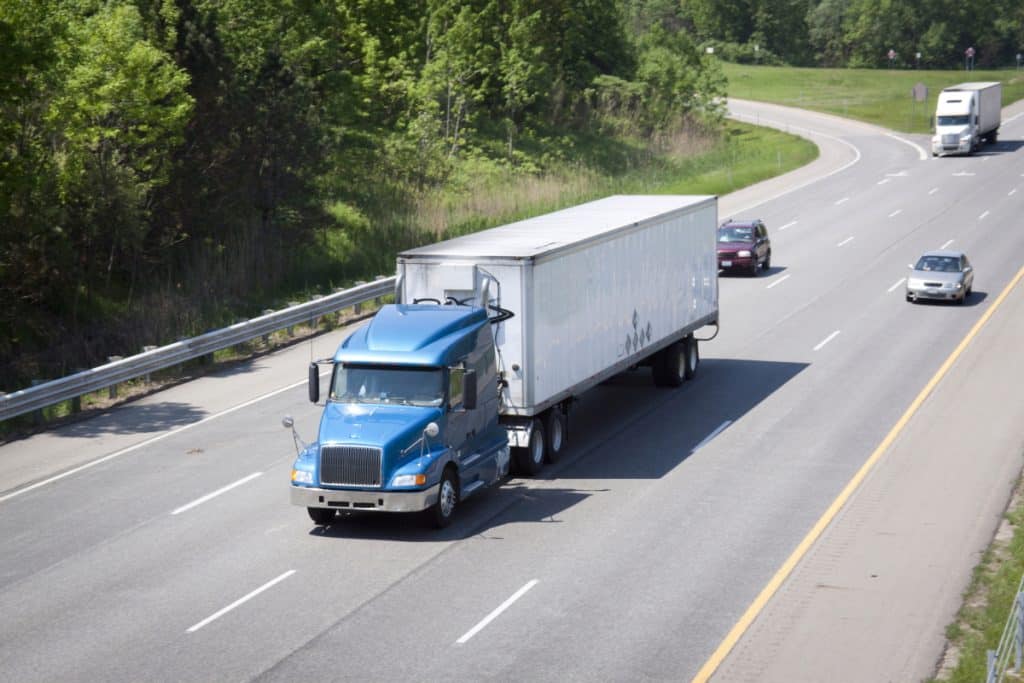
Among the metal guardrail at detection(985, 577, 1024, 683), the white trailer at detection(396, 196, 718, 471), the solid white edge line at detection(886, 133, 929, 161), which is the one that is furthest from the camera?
the solid white edge line at detection(886, 133, 929, 161)

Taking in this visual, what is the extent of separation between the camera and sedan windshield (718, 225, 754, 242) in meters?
45.2

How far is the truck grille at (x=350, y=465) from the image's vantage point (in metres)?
19.3

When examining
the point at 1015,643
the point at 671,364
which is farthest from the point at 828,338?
the point at 1015,643

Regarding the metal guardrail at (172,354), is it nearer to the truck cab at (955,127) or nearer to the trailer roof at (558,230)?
the trailer roof at (558,230)

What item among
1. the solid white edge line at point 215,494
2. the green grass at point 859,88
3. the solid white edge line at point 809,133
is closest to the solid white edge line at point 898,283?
the solid white edge line at point 809,133

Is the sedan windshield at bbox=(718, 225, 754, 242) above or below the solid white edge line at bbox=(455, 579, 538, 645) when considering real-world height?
below

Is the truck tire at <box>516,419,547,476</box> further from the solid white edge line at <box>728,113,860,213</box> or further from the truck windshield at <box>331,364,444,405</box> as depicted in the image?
the solid white edge line at <box>728,113,860,213</box>

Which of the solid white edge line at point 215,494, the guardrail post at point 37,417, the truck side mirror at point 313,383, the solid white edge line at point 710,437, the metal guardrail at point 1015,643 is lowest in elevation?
the guardrail post at point 37,417

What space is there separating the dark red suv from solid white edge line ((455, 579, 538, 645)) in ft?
92.8

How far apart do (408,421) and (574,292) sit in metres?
5.44

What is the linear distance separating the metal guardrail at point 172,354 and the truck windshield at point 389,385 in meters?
8.87

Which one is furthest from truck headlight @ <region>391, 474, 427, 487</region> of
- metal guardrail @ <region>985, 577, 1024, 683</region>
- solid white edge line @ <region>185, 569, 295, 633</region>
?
metal guardrail @ <region>985, 577, 1024, 683</region>

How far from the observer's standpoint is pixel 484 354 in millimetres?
21859

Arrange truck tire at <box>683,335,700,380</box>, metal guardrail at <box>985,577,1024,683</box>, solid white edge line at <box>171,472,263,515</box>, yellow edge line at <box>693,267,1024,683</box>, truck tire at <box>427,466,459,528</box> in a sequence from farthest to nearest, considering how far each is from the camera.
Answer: truck tire at <box>683,335,700,380</box>, solid white edge line at <box>171,472,263,515</box>, truck tire at <box>427,466,459,528</box>, yellow edge line at <box>693,267,1024,683</box>, metal guardrail at <box>985,577,1024,683</box>
